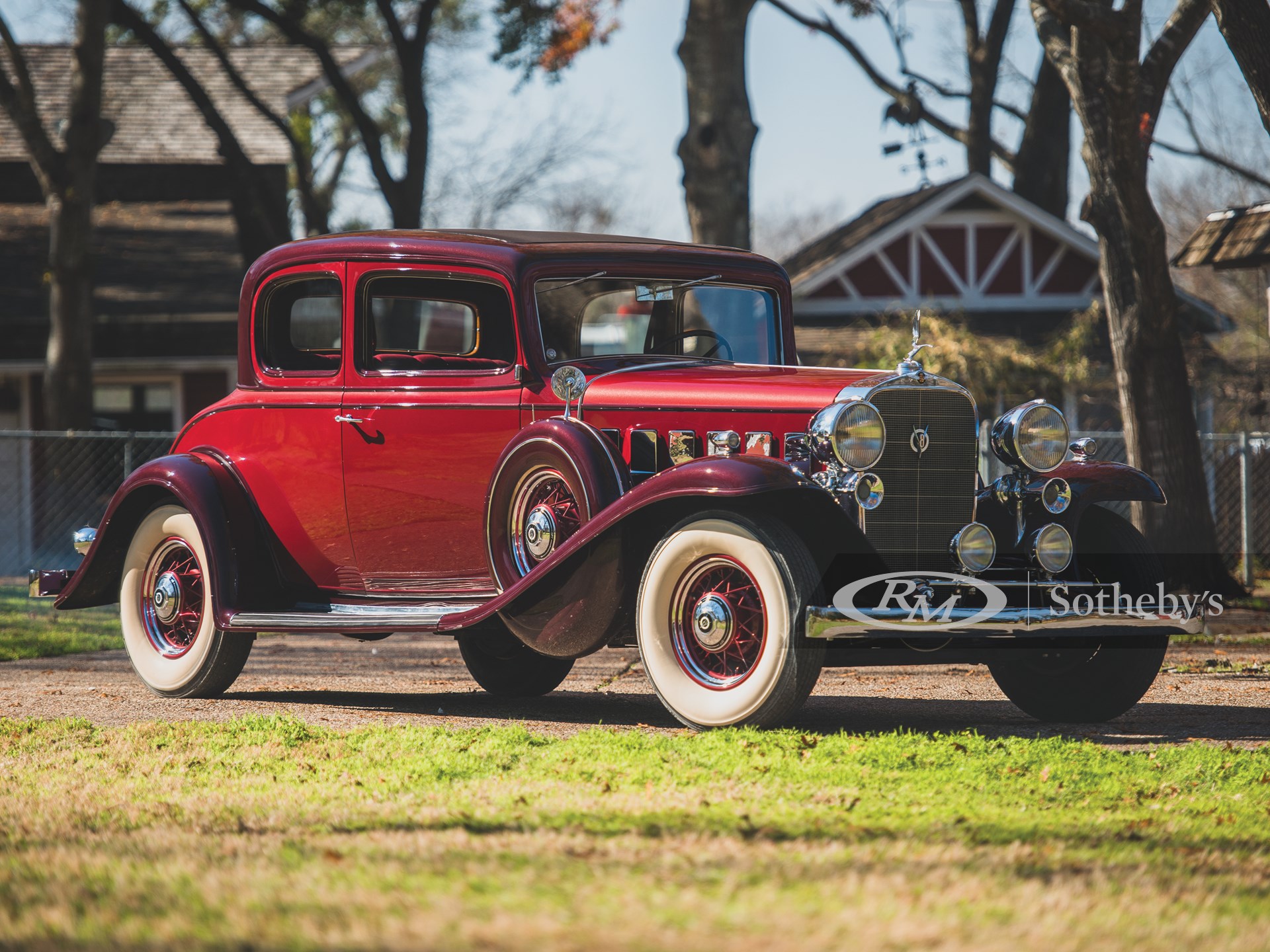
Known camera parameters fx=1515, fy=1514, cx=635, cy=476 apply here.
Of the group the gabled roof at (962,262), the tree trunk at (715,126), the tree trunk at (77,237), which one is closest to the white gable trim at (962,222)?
the gabled roof at (962,262)

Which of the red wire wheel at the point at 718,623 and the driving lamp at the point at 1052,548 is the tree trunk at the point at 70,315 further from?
the driving lamp at the point at 1052,548

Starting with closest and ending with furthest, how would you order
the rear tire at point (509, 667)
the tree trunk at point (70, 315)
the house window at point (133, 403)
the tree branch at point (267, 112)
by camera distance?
1. the rear tire at point (509, 667)
2. the tree trunk at point (70, 315)
3. the house window at point (133, 403)
4. the tree branch at point (267, 112)

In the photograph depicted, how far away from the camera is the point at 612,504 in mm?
5895

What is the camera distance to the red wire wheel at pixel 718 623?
18.5 ft

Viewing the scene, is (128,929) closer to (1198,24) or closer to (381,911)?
(381,911)

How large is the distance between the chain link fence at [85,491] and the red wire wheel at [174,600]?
6915 millimetres

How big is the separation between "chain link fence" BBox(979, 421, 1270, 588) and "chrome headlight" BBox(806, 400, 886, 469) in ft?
25.5

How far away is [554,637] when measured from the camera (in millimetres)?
6117

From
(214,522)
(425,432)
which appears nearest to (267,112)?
(214,522)

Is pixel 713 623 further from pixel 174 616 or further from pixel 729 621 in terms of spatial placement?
pixel 174 616

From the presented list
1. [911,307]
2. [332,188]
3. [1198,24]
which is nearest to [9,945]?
[1198,24]

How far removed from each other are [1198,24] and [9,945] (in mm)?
11284

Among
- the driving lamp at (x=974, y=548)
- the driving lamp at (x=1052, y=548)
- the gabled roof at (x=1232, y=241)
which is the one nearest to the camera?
the driving lamp at (x=974, y=548)

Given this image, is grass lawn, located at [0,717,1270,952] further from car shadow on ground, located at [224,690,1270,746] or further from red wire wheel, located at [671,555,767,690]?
car shadow on ground, located at [224,690,1270,746]
